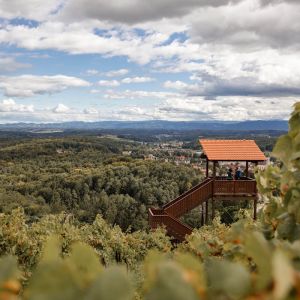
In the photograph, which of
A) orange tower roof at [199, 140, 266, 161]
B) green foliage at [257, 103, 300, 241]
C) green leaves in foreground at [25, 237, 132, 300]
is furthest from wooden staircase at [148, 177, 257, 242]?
green leaves in foreground at [25, 237, 132, 300]

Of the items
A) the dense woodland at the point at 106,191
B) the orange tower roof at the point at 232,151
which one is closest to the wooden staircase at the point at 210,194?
the orange tower roof at the point at 232,151

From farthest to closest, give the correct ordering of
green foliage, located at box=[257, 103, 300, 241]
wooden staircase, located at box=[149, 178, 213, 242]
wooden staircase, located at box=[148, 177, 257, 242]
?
wooden staircase, located at box=[148, 177, 257, 242] → wooden staircase, located at box=[149, 178, 213, 242] → green foliage, located at box=[257, 103, 300, 241]

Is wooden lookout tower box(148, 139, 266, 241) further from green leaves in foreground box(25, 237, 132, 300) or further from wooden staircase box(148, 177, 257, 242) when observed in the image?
green leaves in foreground box(25, 237, 132, 300)

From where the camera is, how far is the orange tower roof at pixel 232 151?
17.9 meters

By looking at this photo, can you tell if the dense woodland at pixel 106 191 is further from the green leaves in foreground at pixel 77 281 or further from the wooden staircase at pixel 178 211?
the green leaves in foreground at pixel 77 281

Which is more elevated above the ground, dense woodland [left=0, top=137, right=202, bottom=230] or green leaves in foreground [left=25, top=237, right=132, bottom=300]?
green leaves in foreground [left=25, top=237, right=132, bottom=300]

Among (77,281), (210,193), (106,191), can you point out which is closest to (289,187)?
(77,281)

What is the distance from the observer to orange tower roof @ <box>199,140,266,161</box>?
17.9 metres

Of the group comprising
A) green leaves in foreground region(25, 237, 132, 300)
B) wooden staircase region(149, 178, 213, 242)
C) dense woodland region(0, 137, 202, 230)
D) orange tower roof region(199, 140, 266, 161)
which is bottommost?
dense woodland region(0, 137, 202, 230)

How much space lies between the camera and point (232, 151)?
18328 millimetres

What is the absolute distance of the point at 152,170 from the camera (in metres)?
76.4

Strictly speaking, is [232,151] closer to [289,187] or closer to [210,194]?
[210,194]

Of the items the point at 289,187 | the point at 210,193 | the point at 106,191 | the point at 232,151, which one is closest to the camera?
the point at 289,187

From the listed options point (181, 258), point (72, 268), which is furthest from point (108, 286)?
point (181, 258)
